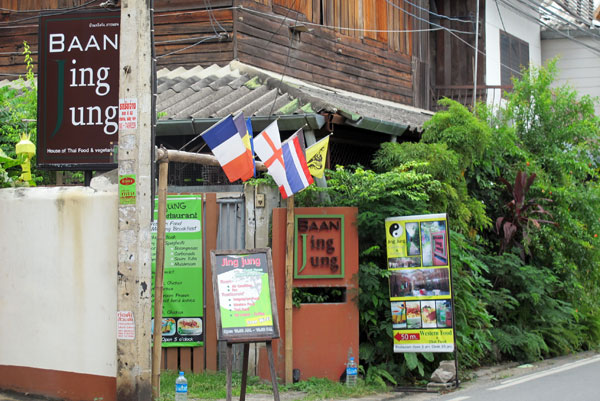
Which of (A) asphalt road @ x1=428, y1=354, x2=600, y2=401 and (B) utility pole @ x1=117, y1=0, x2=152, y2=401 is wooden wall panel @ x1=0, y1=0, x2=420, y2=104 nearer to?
(B) utility pole @ x1=117, y1=0, x2=152, y2=401

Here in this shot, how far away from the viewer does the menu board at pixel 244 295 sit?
855cm

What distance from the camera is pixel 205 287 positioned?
10711 millimetres

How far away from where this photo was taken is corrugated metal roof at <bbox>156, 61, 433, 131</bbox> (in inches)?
478

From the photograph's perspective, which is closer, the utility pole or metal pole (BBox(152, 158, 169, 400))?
the utility pole

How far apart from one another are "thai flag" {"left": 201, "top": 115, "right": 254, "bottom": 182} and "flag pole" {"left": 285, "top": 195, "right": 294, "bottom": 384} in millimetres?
1161

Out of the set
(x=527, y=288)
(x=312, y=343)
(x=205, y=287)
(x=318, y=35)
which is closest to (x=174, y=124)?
(x=205, y=287)

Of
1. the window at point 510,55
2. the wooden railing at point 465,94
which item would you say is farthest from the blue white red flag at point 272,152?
the window at point 510,55

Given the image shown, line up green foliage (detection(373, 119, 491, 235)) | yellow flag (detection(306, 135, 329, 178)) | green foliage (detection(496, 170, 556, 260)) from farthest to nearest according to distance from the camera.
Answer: green foliage (detection(496, 170, 556, 260)), green foliage (detection(373, 119, 491, 235)), yellow flag (detection(306, 135, 329, 178))

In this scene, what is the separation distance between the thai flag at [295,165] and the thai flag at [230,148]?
0.81m

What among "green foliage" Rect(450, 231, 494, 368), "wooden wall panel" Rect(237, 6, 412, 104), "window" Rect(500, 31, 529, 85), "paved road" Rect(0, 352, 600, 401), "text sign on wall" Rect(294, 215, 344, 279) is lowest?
"paved road" Rect(0, 352, 600, 401)

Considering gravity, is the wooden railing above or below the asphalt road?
above

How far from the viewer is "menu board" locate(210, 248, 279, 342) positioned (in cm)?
855

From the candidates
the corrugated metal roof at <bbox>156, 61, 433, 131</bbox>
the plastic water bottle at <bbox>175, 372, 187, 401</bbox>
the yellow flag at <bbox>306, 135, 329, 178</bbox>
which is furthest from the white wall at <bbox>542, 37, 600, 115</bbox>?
the plastic water bottle at <bbox>175, 372, 187, 401</bbox>

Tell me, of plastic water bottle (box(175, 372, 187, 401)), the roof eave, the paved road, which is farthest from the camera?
the roof eave
